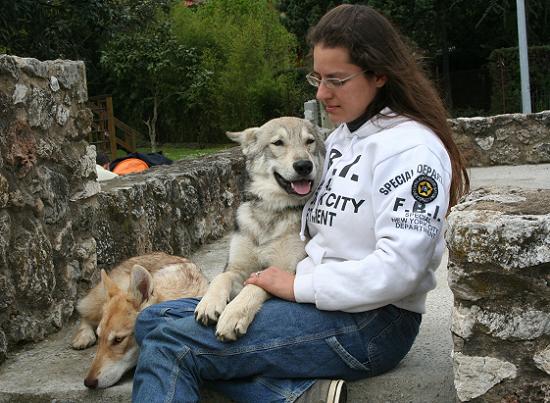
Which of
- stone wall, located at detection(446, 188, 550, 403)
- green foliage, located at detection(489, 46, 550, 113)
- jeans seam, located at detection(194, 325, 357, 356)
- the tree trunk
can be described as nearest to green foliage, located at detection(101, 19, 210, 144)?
the tree trunk

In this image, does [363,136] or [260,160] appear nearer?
[363,136]

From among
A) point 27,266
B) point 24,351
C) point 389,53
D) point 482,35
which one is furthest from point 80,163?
point 482,35

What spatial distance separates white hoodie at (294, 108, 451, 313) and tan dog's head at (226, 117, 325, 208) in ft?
1.35

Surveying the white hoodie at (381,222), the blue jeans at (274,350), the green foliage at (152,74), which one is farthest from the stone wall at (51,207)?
the green foliage at (152,74)

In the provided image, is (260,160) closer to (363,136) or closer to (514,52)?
(363,136)

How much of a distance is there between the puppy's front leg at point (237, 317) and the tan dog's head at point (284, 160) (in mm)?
676

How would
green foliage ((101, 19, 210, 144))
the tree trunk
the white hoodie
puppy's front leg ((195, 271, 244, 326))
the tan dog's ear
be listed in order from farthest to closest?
green foliage ((101, 19, 210, 144)) < the tree trunk < the tan dog's ear < puppy's front leg ((195, 271, 244, 326)) < the white hoodie

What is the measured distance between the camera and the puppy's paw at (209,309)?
2.74 m

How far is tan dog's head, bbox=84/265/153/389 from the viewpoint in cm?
324

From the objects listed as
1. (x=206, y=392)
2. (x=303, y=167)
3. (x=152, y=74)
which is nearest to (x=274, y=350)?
(x=206, y=392)

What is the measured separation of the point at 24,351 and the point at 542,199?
8.83 feet

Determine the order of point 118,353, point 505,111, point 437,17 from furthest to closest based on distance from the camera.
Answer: point 437,17
point 505,111
point 118,353

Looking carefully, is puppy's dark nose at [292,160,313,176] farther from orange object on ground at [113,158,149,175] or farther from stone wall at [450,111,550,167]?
stone wall at [450,111,550,167]

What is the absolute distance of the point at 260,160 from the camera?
3572mm
